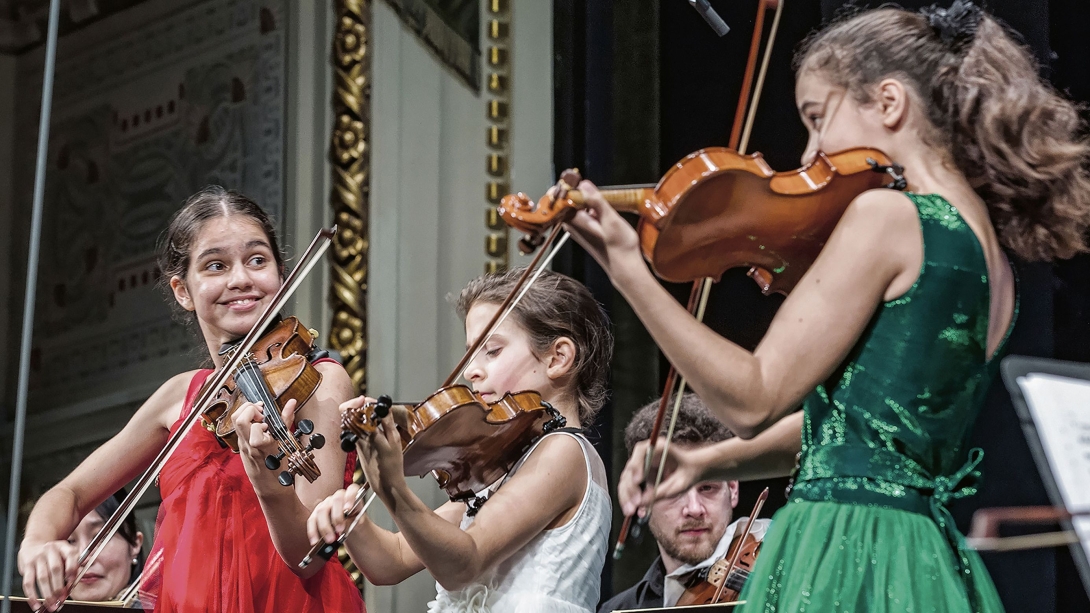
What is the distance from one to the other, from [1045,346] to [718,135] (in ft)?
2.76

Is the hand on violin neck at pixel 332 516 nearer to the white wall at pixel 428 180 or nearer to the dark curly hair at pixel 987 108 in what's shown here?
the dark curly hair at pixel 987 108

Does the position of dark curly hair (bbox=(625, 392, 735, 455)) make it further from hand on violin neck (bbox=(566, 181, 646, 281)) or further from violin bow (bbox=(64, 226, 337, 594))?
hand on violin neck (bbox=(566, 181, 646, 281))

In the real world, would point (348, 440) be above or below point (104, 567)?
above

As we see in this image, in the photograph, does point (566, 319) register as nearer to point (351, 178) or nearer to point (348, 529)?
point (348, 529)

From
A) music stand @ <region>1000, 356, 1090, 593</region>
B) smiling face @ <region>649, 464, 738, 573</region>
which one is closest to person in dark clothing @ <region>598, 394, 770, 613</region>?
smiling face @ <region>649, 464, 738, 573</region>

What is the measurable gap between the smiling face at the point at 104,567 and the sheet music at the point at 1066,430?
209cm

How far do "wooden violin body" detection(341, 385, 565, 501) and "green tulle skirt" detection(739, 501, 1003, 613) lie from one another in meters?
0.50

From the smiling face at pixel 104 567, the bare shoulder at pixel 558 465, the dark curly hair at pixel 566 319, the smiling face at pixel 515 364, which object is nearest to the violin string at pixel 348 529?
the bare shoulder at pixel 558 465

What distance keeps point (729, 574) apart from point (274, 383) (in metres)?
0.99

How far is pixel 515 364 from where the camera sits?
7.20 ft

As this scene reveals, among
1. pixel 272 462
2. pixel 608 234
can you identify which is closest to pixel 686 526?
pixel 272 462

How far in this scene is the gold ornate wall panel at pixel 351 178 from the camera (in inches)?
121

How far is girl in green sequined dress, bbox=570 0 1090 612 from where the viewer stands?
1.45m

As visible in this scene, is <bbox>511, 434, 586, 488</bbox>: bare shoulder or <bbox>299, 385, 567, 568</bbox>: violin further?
<bbox>511, 434, 586, 488</bbox>: bare shoulder
